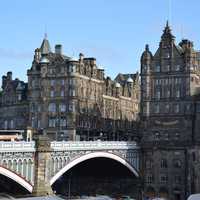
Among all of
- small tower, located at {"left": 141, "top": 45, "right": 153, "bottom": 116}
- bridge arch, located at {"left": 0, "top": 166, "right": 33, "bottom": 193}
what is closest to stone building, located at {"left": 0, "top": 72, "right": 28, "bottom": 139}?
small tower, located at {"left": 141, "top": 45, "right": 153, "bottom": 116}

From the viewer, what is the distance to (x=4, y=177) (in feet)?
311

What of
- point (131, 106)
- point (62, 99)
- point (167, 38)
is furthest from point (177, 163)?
point (131, 106)

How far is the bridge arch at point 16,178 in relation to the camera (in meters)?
86.6

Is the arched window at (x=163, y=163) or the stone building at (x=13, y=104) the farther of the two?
the stone building at (x=13, y=104)

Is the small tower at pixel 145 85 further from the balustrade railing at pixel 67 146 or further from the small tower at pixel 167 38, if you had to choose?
the balustrade railing at pixel 67 146

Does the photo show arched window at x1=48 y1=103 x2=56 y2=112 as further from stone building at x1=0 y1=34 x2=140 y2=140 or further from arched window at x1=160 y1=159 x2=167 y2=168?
arched window at x1=160 y1=159 x2=167 y2=168

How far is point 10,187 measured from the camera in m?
94.4

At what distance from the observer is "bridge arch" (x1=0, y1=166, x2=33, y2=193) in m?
86.6

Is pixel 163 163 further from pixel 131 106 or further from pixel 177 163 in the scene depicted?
pixel 131 106

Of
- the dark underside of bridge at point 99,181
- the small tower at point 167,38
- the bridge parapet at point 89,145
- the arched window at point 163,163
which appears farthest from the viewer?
the small tower at point 167,38

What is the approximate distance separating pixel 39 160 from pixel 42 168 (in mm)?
1301

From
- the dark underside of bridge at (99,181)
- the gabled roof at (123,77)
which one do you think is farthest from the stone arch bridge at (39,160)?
the gabled roof at (123,77)

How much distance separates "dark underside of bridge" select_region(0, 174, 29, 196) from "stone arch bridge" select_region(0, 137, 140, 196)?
5.50 ft

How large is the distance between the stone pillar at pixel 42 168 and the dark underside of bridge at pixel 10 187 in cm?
208
